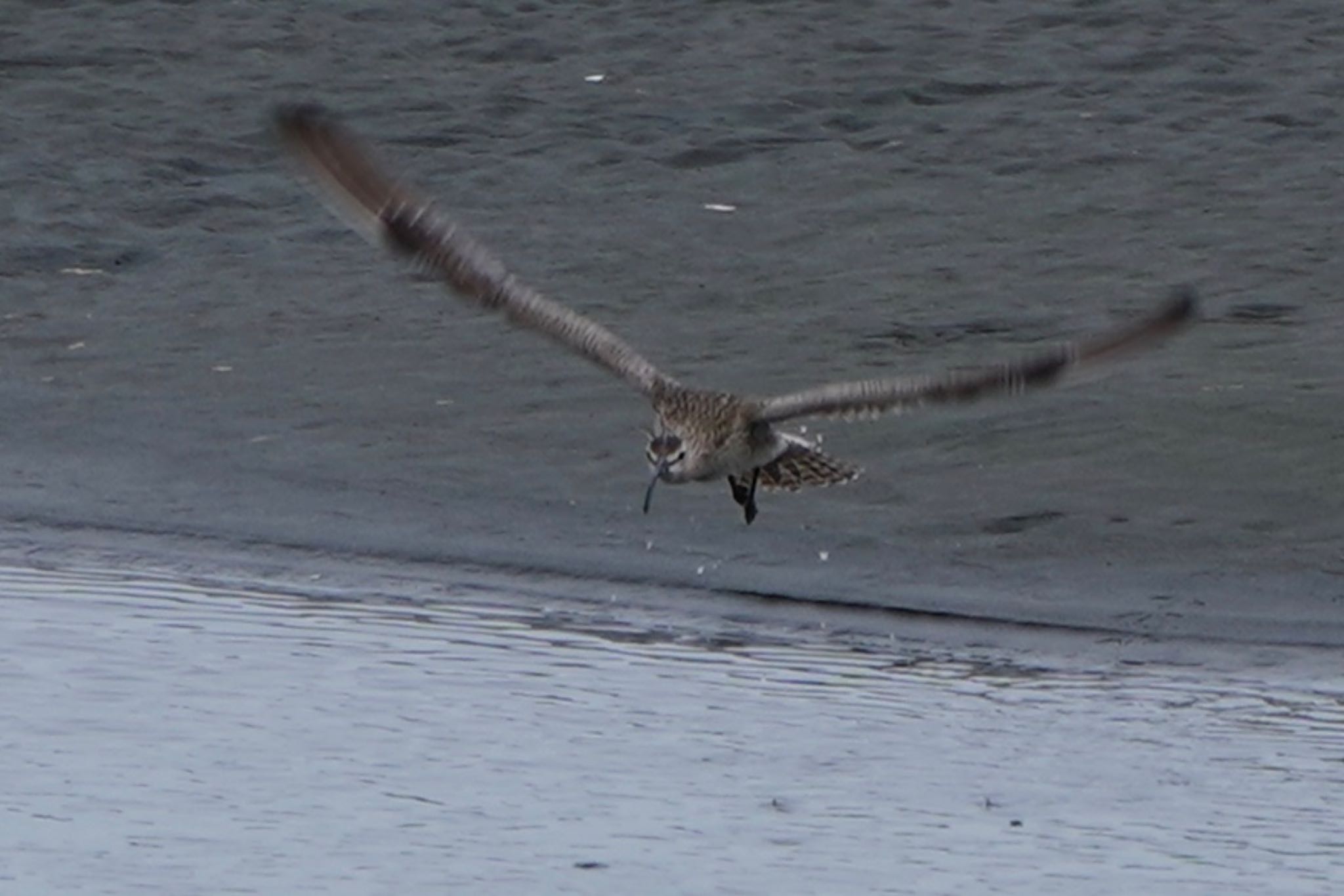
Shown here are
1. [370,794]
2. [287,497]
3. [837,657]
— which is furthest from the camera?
[287,497]

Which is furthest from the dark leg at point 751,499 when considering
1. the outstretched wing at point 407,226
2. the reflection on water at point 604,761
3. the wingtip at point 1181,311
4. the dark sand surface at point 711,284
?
the wingtip at point 1181,311

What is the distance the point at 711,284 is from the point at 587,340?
11.6ft

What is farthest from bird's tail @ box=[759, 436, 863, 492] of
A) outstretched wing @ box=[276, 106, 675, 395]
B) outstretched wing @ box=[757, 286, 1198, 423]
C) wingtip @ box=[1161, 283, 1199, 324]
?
wingtip @ box=[1161, 283, 1199, 324]

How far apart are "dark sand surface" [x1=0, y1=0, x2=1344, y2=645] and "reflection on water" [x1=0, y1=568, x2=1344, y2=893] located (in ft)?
2.64

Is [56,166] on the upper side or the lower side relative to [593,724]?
upper

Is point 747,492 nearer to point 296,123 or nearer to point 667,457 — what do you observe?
point 667,457

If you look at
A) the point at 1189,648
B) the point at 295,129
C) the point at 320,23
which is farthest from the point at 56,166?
the point at 1189,648

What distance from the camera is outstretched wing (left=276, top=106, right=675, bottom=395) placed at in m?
9.05

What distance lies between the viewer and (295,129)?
9.05 metres

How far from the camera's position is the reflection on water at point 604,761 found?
287 inches

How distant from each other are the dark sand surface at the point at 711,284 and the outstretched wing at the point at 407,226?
42.7 inches

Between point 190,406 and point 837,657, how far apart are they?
331 cm

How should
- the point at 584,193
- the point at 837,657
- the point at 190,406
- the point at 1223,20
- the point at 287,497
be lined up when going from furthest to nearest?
the point at 1223,20, the point at 584,193, the point at 190,406, the point at 287,497, the point at 837,657

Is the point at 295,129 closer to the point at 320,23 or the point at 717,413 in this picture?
the point at 717,413
